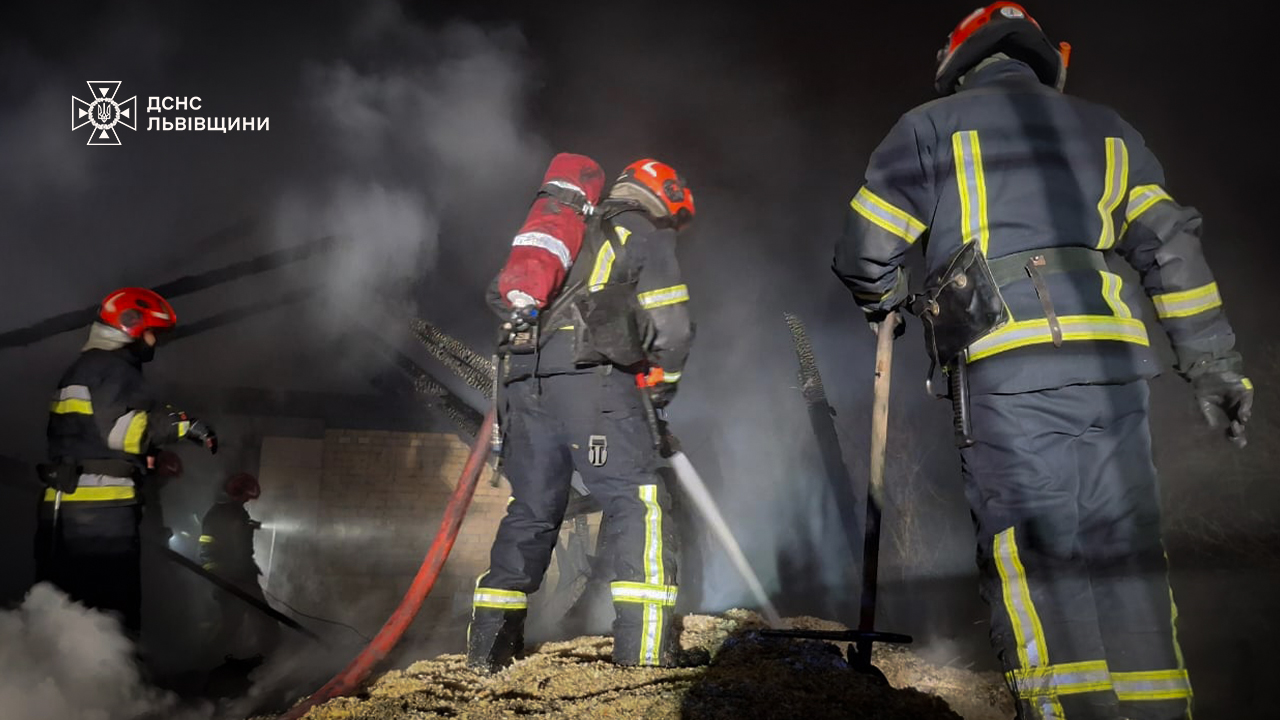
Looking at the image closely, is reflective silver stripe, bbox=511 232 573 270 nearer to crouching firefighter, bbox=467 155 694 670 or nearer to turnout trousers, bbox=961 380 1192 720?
crouching firefighter, bbox=467 155 694 670

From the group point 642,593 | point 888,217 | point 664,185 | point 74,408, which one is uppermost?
point 664,185

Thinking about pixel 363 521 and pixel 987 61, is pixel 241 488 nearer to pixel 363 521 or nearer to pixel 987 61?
pixel 363 521

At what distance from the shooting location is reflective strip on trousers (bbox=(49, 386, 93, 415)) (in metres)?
3.42

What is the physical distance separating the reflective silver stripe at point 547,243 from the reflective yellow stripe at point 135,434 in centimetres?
252

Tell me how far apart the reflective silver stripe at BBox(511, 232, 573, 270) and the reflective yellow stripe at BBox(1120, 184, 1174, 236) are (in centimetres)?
175

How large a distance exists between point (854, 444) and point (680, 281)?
5668 mm

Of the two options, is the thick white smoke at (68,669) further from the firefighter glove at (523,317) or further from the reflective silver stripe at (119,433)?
the firefighter glove at (523,317)

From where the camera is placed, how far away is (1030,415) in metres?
1.48

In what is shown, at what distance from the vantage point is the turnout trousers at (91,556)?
3.38 meters

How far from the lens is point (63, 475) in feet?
11.2

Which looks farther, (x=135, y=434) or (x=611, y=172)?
(x=611, y=172)

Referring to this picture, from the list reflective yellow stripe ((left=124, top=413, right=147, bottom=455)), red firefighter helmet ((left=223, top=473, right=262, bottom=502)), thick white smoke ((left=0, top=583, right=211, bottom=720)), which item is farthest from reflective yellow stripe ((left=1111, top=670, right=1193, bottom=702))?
red firefighter helmet ((left=223, top=473, right=262, bottom=502))

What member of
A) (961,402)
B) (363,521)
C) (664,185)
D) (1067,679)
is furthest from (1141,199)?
(363,521)

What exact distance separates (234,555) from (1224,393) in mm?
6938
